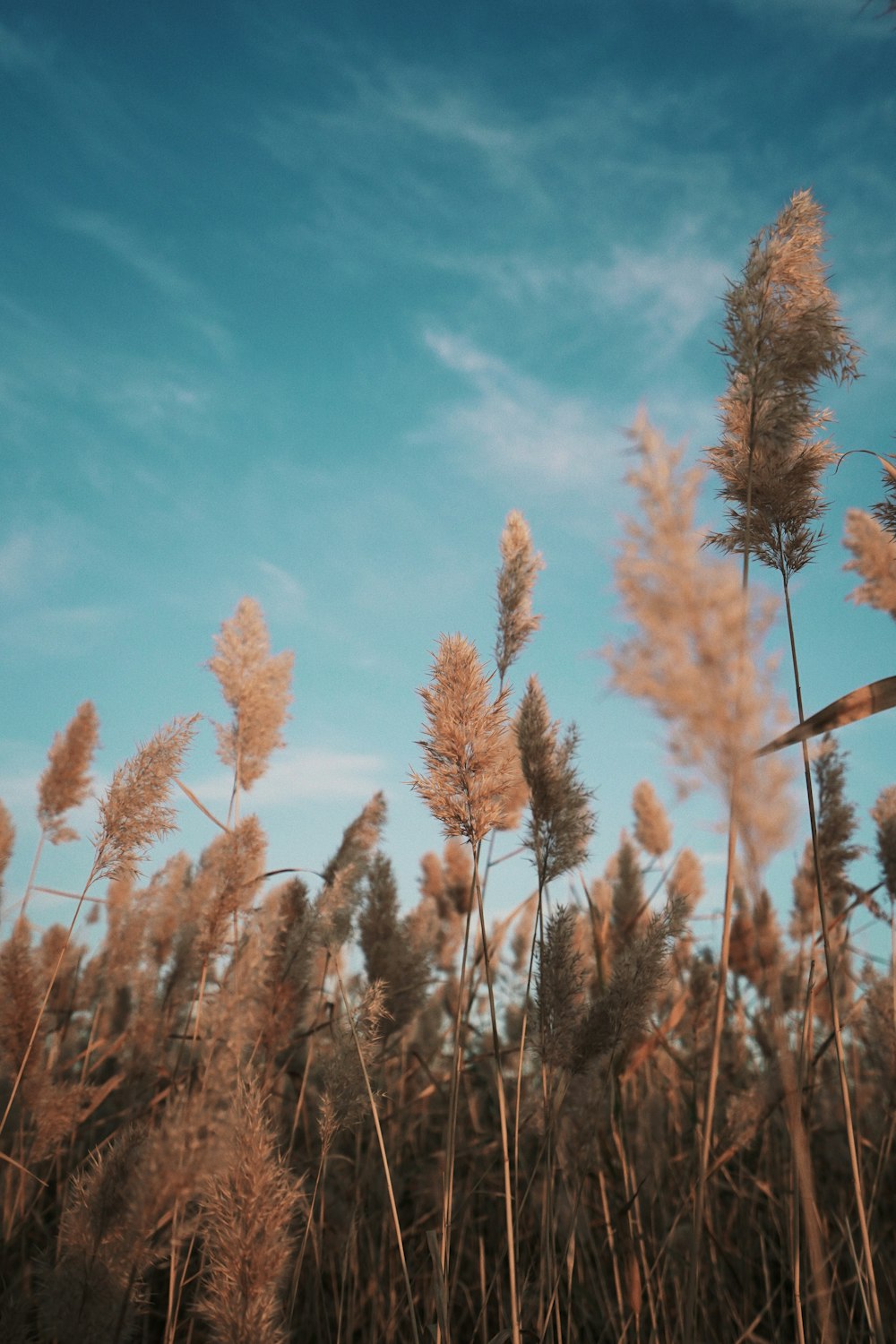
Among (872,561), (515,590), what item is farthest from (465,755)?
(872,561)

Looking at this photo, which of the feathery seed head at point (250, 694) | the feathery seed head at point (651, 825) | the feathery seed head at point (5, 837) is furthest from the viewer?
the feathery seed head at point (651, 825)

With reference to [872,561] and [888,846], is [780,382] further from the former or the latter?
[872,561]

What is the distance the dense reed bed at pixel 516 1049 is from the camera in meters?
1.41

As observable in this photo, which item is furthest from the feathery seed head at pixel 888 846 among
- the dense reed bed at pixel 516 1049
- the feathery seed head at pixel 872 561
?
the feathery seed head at pixel 872 561

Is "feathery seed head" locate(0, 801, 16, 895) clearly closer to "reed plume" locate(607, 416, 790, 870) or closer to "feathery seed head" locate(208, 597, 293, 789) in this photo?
"feathery seed head" locate(208, 597, 293, 789)

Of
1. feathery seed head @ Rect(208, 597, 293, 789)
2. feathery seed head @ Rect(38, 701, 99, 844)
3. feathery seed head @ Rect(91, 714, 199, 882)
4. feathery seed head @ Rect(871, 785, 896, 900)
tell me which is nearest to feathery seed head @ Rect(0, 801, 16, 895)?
feathery seed head @ Rect(38, 701, 99, 844)

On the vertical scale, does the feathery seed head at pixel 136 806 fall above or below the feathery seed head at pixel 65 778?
below

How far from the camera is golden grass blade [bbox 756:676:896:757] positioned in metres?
1.48

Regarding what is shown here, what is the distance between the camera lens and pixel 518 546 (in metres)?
2.59

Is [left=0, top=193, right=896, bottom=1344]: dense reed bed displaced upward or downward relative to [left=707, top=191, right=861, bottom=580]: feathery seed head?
downward

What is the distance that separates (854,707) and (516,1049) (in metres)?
1.64

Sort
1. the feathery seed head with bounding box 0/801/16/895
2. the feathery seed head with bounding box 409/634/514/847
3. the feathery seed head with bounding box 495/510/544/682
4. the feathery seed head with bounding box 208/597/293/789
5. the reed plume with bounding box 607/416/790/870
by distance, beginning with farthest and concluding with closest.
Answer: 1. the feathery seed head with bounding box 0/801/16/895
2. the feathery seed head with bounding box 208/597/293/789
3. the feathery seed head with bounding box 495/510/544/682
4. the feathery seed head with bounding box 409/634/514/847
5. the reed plume with bounding box 607/416/790/870

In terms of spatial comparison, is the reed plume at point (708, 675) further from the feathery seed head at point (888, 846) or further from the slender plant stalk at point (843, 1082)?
the feathery seed head at point (888, 846)

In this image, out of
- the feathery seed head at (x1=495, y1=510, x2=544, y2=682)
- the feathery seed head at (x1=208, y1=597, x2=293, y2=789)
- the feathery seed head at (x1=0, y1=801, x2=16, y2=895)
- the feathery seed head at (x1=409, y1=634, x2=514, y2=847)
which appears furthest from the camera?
the feathery seed head at (x1=0, y1=801, x2=16, y2=895)
